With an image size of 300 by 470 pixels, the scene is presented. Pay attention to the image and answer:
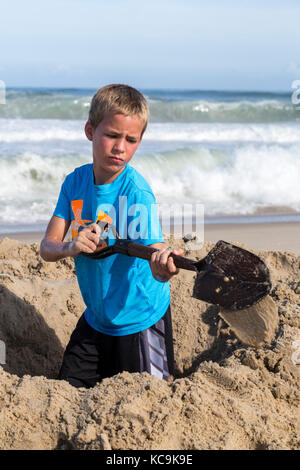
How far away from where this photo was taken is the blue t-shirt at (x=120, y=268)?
7.97ft

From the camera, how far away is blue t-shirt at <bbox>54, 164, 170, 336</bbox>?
243 centimetres

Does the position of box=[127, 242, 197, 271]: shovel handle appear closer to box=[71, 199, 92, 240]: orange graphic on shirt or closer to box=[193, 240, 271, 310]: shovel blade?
box=[193, 240, 271, 310]: shovel blade

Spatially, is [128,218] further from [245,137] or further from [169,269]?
[245,137]

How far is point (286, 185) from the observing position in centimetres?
858

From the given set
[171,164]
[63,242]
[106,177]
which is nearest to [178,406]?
[63,242]

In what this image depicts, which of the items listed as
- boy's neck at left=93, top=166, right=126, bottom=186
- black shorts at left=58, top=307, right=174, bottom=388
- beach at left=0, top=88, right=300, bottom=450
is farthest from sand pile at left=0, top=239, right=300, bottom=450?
boy's neck at left=93, top=166, right=126, bottom=186

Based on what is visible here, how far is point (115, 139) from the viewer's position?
2.39 m

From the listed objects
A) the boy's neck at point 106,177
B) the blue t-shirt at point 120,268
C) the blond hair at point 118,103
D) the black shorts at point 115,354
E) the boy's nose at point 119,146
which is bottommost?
the black shorts at point 115,354

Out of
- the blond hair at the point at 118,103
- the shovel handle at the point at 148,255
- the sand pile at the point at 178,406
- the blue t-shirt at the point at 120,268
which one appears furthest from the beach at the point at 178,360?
the blond hair at the point at 118,103

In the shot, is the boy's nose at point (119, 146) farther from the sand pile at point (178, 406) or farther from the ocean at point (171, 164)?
the ocean at point (171, 164)

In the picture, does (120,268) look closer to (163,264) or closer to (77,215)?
(77,215)

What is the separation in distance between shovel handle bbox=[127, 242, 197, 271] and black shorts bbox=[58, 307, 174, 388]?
1.54 feet

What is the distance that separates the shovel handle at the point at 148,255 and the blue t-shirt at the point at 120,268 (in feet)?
0.42

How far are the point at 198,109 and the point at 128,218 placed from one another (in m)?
16.1
